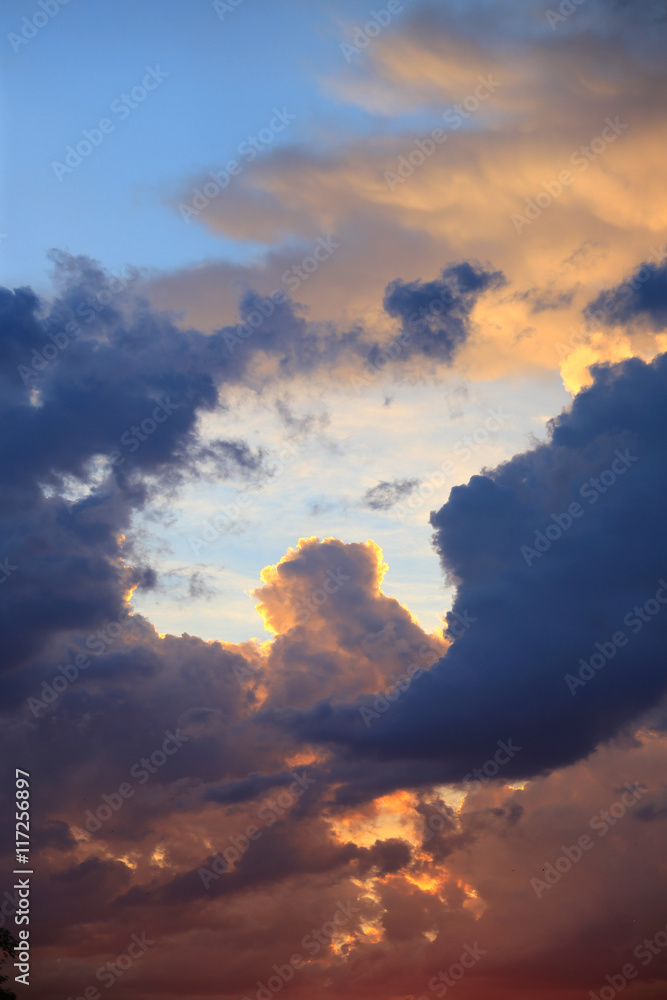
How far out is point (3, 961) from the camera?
8544 centimetres

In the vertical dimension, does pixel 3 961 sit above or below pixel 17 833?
below

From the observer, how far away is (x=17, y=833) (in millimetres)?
89000

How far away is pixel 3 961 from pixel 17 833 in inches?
430
